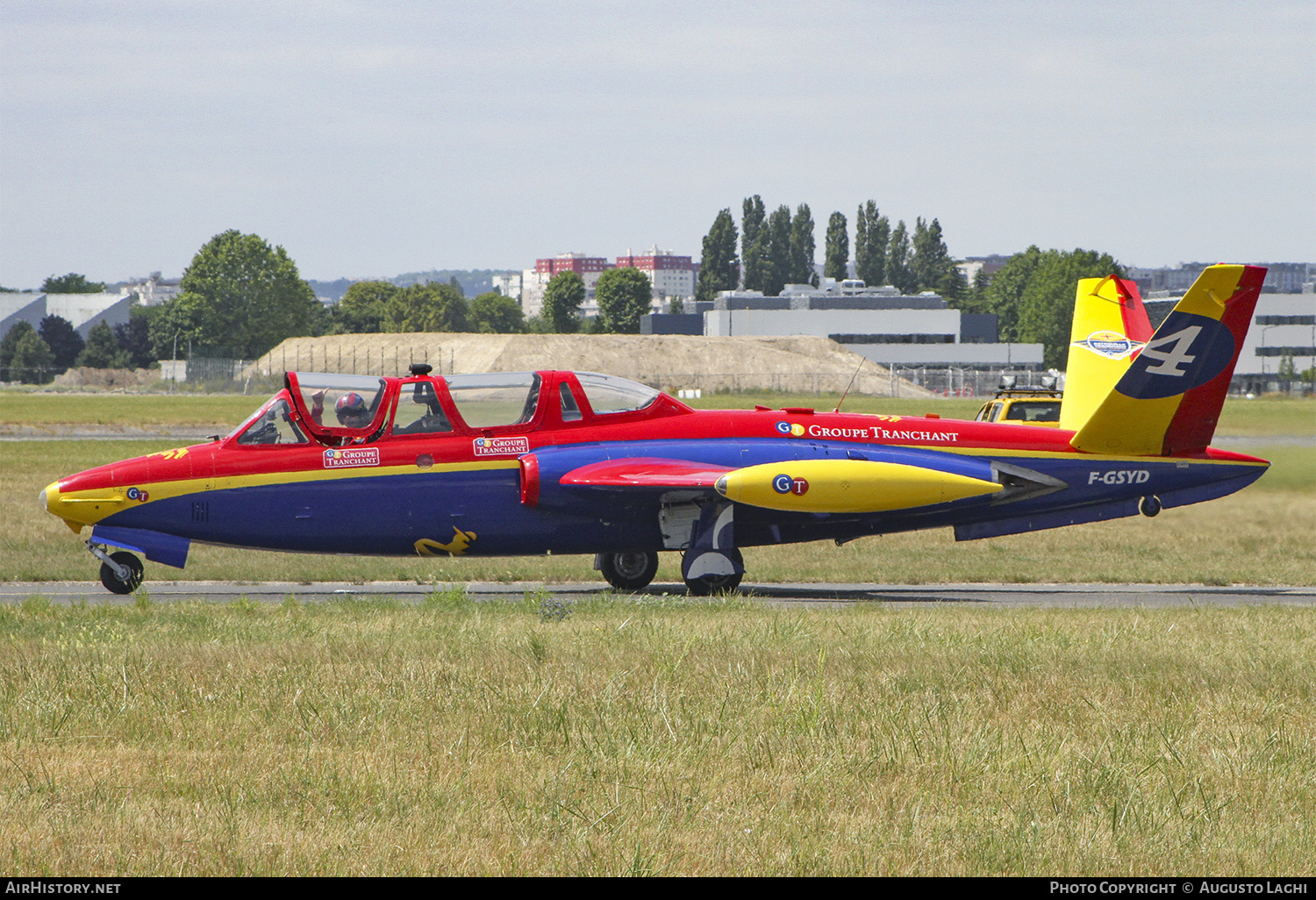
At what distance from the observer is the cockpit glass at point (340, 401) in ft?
51.5

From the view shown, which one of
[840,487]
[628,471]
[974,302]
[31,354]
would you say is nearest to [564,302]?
[974,302]

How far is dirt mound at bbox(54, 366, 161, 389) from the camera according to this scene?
13475 centimetres

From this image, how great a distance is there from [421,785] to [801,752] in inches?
82.8

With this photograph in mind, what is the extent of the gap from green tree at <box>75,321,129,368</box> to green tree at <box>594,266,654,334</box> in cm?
6142

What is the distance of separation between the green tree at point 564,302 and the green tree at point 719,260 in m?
22.0

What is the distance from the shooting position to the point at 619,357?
470ft

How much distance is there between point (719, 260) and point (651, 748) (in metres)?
178

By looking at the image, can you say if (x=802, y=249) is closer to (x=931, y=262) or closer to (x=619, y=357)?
(x=931, y=262)

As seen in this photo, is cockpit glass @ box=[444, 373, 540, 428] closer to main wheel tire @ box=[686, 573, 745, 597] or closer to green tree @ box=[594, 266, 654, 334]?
main wheel tire @ box=[686, 573, 745, 597]

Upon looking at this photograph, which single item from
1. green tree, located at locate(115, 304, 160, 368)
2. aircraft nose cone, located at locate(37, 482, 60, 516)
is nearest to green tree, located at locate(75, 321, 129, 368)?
green tree, located at locate(115, 304, 160, 368)

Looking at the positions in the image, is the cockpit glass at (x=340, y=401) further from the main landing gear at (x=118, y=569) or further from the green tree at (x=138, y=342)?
the green tree at (x=138, y=342)

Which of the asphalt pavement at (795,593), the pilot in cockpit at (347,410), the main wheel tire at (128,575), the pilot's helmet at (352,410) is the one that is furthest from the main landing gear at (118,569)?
the pilot's helmet at (352,410)

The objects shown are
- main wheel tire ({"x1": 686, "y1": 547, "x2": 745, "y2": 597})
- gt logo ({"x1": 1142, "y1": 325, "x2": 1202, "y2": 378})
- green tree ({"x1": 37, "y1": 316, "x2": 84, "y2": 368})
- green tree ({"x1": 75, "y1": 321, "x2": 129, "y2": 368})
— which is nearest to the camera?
main wheel tire ({"x1": 686, "y1": 547, "x2": 745, "y2": 597})
